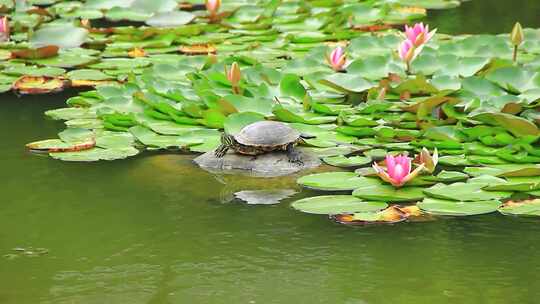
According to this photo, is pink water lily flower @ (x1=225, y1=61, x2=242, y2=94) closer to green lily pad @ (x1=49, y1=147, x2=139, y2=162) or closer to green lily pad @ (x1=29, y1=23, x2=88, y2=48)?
green lily pad @ (x1=49, y1=147, x2=139, y2=162)

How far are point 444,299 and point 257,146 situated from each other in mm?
1395

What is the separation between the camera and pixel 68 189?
4016mm

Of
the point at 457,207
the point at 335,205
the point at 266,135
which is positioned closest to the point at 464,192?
the point at 457,207

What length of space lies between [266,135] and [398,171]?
2.06ft

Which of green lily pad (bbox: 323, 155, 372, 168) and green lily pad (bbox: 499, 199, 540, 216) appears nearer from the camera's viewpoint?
green lily pad (bbox: 499, 199, 540, 216)

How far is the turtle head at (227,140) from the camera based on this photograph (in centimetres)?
426

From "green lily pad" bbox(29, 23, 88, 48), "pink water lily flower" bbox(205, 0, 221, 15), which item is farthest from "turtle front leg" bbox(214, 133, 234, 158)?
"pink water lily flower" bbox(205, 0, 221, 15)

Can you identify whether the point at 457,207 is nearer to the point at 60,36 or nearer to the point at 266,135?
the point at 266,135

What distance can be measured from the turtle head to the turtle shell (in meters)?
0.05

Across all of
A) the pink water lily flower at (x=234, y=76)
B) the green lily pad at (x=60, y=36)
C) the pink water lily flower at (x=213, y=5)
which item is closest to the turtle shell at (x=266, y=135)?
the pink water lily flower at (x=234, y=76)

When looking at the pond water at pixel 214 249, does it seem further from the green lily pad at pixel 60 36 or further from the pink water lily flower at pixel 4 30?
the pink water lily flower at pixel 4 30

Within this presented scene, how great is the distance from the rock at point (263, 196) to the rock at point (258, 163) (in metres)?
0.22

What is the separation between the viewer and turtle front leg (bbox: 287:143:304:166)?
13.8 ft

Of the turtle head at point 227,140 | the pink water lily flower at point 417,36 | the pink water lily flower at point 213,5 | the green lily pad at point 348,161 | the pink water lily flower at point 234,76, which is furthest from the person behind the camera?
the pink water lily flower at point 213,5
